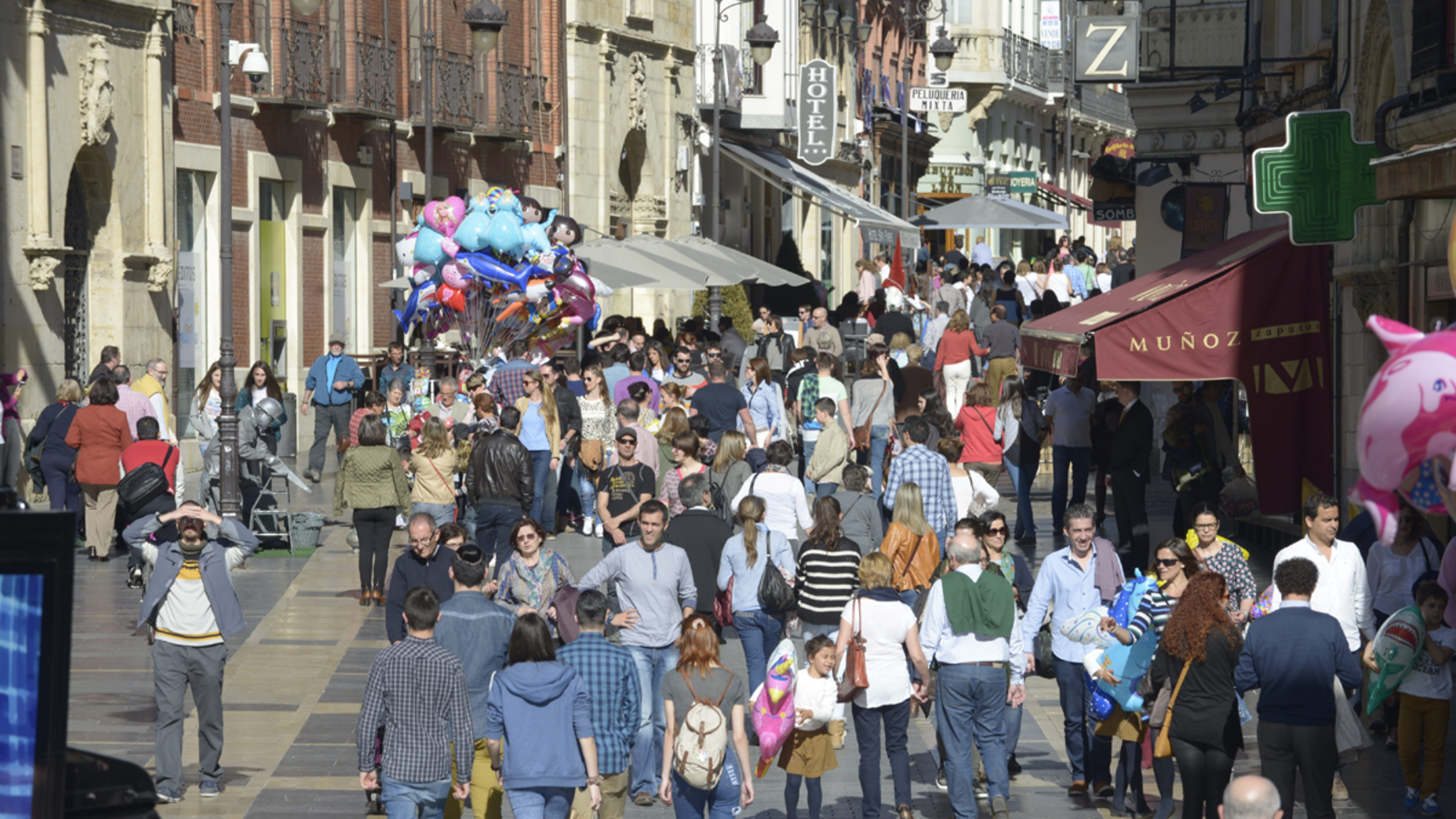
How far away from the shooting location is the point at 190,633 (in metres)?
10.7

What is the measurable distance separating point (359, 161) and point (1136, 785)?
896 inches

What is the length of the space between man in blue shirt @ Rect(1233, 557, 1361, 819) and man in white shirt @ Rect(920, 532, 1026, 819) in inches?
55.8

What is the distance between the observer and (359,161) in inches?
1220

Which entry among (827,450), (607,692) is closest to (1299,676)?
(607,692)

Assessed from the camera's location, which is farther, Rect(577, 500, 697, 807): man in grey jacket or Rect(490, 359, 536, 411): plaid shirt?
Rect(490, 359, 536, 411): plaid shirt

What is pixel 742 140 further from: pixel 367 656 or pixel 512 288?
pixel 367 656

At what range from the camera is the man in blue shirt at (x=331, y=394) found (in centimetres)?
2548

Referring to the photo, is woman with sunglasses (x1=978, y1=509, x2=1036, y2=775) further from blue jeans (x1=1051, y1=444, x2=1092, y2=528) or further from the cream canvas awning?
the cream canvas awning

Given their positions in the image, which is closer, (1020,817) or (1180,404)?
(1020,817)

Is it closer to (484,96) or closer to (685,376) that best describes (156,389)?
(685,376)

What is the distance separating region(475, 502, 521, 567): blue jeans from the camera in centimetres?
1627

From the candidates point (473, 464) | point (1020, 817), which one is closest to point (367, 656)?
point (473, 464)

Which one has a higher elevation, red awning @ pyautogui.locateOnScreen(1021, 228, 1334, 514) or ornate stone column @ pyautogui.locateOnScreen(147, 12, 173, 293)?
ornate stone column @ pyautogui.locateOnScreen(147, 12, 173, 293)

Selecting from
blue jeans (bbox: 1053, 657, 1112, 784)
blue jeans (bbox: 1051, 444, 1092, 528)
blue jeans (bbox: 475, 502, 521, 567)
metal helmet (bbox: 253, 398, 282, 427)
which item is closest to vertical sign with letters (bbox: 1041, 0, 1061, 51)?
blue jeans (bbox: 1051, 444, 1092, 528)
